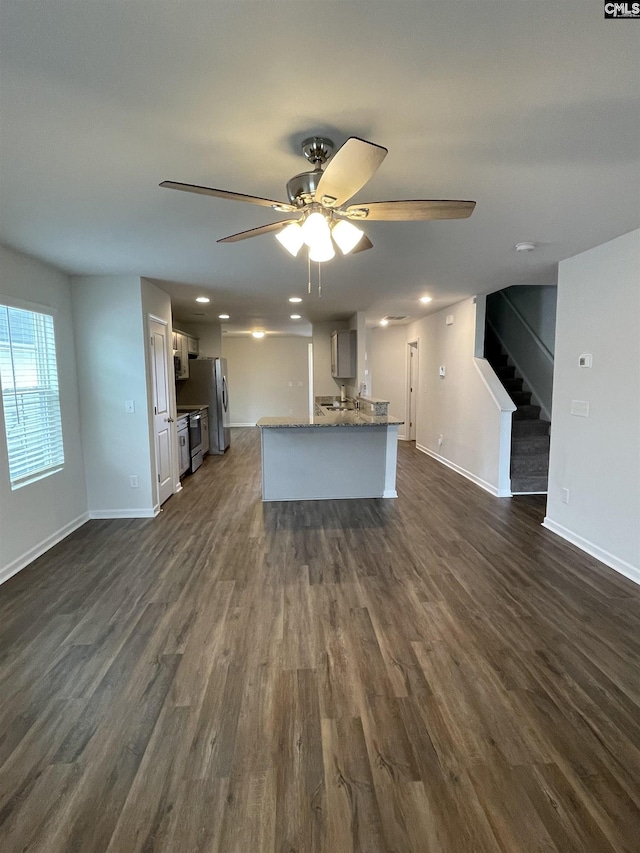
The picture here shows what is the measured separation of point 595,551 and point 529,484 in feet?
5.66

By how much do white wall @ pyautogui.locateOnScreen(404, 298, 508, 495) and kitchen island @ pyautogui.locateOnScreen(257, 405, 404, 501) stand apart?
1.22 m

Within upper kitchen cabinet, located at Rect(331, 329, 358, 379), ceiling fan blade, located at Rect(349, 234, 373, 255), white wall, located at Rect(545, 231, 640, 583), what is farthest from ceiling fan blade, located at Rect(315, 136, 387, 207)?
upper kitchen cabinet, located at Rect(331, 329, 358, 379)

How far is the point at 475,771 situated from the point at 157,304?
456cm

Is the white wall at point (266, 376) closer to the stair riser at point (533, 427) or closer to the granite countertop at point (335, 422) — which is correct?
the granite countertop at point (335, 422)

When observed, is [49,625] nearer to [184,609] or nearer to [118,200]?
[184,609]

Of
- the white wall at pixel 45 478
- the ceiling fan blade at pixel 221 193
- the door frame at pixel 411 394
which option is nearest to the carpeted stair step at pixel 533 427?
the door frame at pixel 411 394

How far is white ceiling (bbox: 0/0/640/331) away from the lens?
112 cm

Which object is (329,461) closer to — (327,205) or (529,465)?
(529,465)

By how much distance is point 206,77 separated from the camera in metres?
1.30

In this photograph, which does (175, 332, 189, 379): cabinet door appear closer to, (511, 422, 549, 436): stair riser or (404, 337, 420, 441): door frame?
(404, 337, 420, 441): door frame

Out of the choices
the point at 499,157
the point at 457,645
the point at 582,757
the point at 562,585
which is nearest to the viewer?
the point at 582,757

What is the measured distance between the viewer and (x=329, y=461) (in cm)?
468

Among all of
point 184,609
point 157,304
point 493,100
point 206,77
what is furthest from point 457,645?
point 157,304

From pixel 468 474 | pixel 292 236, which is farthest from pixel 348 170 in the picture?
pixel 468 474
